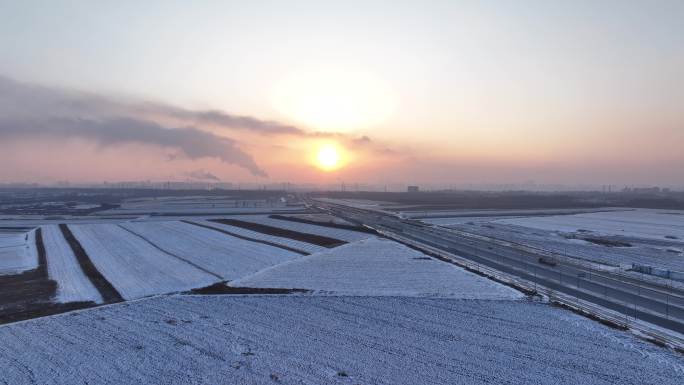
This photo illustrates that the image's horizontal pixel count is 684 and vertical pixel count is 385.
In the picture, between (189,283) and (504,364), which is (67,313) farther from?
(504,364)

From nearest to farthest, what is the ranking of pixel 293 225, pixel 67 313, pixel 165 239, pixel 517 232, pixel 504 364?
pixel 504 364 → pixel 67 313 → pixel 165 239 → pixel 517 232 → pixel 293 225

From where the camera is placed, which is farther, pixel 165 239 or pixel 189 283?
pixel 165 239

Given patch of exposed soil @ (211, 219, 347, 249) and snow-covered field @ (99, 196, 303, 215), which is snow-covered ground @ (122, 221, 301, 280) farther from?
snow-covered field @ (99, 196, 303, 215)

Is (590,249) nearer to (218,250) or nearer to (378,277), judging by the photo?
(378,277)

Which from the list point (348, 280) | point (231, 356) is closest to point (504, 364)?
point (231, 356)

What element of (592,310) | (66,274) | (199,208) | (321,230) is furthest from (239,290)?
(199,208)

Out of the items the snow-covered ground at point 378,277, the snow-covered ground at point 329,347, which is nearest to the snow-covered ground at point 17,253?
the snow-covered ground at point 329,347
